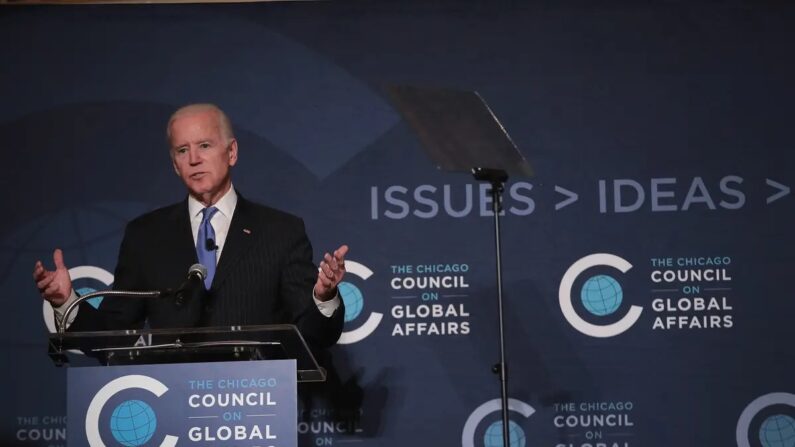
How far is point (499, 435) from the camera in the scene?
17.1ft

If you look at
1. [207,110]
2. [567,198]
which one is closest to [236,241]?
[207,110]

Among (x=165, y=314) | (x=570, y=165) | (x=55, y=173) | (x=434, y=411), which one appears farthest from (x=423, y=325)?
(x=55, y=173)

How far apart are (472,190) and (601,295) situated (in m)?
0.76

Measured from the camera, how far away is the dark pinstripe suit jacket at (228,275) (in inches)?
168

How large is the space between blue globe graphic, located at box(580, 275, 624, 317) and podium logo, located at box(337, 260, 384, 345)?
94 centimetres

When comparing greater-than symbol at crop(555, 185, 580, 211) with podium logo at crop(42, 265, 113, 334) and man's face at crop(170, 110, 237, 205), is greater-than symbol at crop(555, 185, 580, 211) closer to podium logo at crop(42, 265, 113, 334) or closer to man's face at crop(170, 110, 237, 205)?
man's face at crop(170, 110, 237, 205)

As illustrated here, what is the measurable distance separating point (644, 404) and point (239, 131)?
88.5 inches

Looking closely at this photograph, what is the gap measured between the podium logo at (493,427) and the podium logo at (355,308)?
2.00 ft

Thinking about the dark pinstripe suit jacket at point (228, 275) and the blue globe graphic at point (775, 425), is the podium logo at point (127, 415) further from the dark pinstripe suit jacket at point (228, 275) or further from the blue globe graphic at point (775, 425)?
the blue globe graphic at point (775, 425)

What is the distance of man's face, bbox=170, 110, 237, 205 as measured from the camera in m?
4.52

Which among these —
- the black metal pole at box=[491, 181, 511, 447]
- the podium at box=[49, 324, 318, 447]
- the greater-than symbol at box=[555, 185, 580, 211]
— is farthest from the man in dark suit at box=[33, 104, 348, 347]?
the greater-than symbol at box=[555, 185, 580, 211]

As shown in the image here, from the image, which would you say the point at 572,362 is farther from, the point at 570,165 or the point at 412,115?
the point at 412,115

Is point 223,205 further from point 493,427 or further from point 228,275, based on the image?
→ point 493,427

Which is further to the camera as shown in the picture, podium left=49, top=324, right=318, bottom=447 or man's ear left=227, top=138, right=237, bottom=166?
man's ear left=227, top=138, right=237, bottom=166
